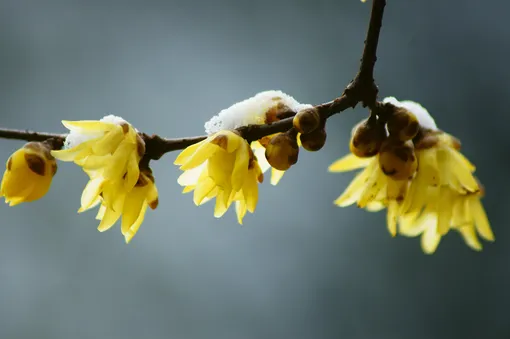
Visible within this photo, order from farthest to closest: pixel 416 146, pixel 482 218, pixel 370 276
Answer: pixel 370 276 < pixel 482 218 < pixel 416 146

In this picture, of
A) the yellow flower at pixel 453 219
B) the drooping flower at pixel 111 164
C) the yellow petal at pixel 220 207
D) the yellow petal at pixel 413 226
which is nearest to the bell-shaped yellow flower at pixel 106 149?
the drooping flower at pixel 111 164

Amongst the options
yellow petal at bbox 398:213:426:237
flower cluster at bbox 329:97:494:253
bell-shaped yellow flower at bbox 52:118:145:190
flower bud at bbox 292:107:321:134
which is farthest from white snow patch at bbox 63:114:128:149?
yellow petal at bbox 398:213:426:237

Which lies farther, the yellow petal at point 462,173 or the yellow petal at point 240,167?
the yellow petal at point 462,173

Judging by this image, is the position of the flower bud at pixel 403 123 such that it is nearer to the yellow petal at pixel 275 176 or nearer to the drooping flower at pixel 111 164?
the yellow petal at pixel 275 176

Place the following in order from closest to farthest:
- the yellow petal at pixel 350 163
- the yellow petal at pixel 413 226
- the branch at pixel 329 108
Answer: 1. the branch at pixel 329 108
2. the yellow petal at pixel 350 163
3. the yellow petal at pixel 413 226

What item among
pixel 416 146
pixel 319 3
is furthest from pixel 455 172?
pixel 319 3

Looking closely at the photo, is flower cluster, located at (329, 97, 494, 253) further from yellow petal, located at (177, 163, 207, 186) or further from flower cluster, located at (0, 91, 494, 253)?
yellow petal, located at (177, 163, 207, 186)

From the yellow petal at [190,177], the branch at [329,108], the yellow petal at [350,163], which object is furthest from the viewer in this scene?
the yellow petal at [350,163]

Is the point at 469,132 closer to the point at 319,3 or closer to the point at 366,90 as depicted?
the point at 319,3
